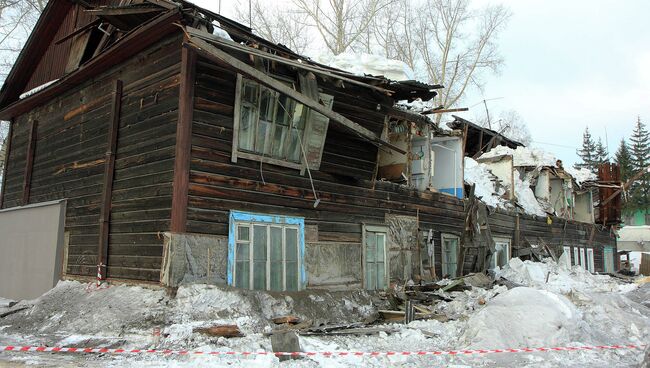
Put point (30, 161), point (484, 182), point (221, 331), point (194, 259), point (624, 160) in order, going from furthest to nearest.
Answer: point (624, 160) < point (484, 182) < point (30, 161) < point (194, 259) < point (221, 331)

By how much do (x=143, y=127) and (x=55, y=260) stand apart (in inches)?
174

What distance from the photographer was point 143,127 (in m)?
10.2

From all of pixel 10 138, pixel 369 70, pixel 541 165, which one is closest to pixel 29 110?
pixel 10 138

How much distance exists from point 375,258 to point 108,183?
259 inches

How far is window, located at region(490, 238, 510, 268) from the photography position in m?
18.5

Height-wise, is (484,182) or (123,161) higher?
(484,182)

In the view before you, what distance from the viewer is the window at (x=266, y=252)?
9.66 metres

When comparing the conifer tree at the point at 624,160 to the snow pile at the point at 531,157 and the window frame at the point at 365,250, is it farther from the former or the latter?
the window frame at the point at 365,250

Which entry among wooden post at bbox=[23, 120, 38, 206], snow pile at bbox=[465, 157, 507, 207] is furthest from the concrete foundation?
snow pile at bbox=[465, 157, 507, 207]

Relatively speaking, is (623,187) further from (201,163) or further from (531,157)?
(201,163)

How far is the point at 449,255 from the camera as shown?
15.9m

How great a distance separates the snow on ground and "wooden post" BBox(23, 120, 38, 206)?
4.31 m

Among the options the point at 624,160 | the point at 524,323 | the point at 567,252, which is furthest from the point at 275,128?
the point at 624,160

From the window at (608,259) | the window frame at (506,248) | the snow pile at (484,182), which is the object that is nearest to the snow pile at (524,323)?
the window frame at (506,248)
